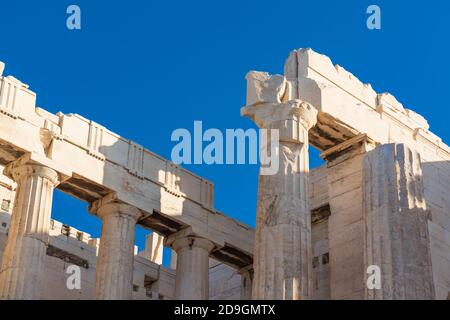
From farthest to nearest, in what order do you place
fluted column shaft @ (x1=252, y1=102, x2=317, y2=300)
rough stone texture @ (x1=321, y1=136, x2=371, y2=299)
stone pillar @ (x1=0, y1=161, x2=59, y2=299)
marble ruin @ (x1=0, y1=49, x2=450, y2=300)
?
rough stone texture @ (x1=321, y1=136, x2=371, y2=299)
stone pillar @ (x1=0, y1=161, x2=59, y2=299)
marble ruin @ (x1=0, y1=49, x2=450, y2=300)
fluted column shaft @ (x1=252, y1=102, x2=317, y2=300)

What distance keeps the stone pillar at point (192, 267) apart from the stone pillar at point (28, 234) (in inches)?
252

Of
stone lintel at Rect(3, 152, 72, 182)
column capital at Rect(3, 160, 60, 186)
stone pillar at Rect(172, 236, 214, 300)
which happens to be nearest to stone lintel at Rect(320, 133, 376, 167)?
stone pillar at Rect(172, 236, 214, 300)

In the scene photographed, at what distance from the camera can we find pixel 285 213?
32219 millimetres

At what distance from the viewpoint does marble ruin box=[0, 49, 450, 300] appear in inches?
1254

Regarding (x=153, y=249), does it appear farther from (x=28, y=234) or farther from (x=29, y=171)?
(x=28, y=234)

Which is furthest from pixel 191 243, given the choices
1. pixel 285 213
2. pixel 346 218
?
pixel 285 213

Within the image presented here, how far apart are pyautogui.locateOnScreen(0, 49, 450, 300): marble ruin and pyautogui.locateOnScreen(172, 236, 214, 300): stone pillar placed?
50 millimetres

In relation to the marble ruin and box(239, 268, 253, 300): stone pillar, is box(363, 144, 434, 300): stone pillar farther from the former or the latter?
box(239, 268, 253, 300): stone pillar

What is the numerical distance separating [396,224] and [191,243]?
10.8 meters

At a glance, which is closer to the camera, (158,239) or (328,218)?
(328,218)
